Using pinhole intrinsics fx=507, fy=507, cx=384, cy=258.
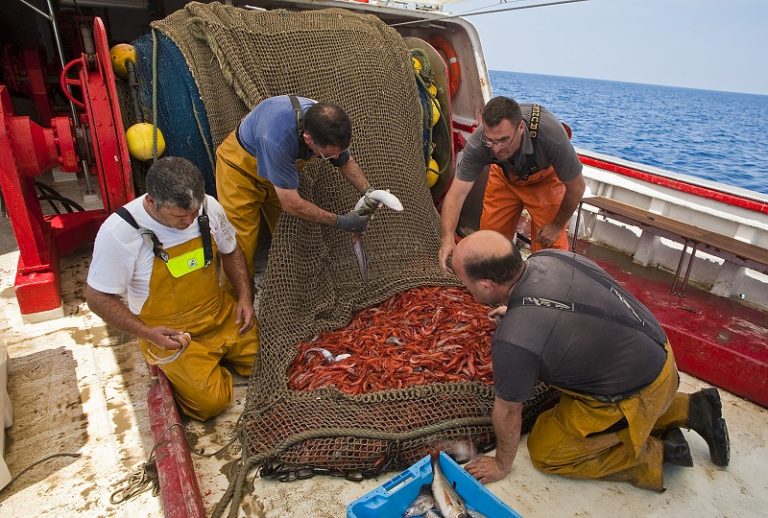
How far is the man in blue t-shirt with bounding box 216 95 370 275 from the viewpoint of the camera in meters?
3.45

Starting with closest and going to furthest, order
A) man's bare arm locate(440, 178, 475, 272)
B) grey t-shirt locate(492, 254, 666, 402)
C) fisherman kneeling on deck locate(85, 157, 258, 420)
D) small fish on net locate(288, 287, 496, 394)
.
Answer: grey t-shirt locate(492, 254, 666, 402)
fisherman kneeling on deck locate(85, 157, 258, 420)
small fish on net locate(288, 287, 496, 394)
man's bare arm locate(440, 178, 475, 272)

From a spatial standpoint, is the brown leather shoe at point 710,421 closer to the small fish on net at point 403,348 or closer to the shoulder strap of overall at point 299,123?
the small fish on net at point 403,348

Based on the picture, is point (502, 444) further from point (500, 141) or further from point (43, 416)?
point (43, 416)

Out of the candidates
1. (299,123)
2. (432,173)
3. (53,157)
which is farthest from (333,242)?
(53,157)

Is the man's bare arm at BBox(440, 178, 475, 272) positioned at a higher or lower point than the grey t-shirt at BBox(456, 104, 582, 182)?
lower

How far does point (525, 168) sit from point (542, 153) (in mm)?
198

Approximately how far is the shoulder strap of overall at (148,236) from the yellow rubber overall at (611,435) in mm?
2449

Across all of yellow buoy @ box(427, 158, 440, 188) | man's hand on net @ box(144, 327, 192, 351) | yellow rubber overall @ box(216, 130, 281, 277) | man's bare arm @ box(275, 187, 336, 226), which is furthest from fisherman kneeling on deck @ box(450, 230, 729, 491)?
yellow buoy @ box(427, 158, 440, 188)

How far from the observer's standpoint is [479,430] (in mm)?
3076

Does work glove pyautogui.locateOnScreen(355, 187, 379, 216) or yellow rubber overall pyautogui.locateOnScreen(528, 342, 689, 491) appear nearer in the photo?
yellow rubber overall pyautogui.locateOnScreen(528, 342, 689, 491)

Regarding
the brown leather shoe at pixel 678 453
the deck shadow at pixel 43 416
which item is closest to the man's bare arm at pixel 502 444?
the brown leather shoe at pixel 678 453

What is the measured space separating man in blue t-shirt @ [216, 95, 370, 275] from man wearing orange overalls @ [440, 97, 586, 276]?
2.56 feet

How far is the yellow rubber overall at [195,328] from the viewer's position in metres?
3.19

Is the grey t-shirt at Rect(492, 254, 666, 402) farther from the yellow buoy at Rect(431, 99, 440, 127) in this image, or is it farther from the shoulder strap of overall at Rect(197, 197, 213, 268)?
the yellow buoy at Rect(431, 99, 440, 127)
